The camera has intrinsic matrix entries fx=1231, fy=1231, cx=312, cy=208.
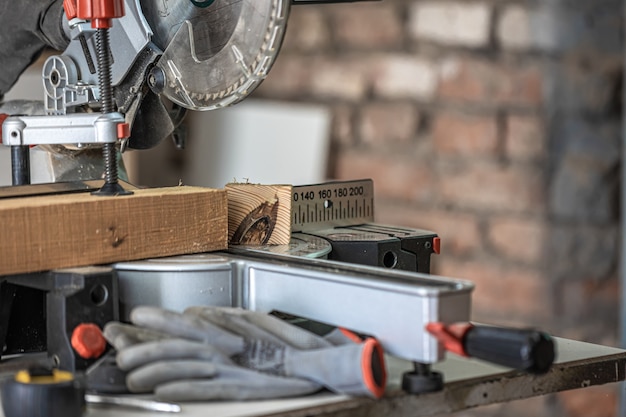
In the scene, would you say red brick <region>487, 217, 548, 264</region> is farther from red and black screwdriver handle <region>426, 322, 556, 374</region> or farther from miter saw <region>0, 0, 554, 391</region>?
red and black screwdriver handle <region>426, 322, 556, 374</region>

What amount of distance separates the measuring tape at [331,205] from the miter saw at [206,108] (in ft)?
0.18

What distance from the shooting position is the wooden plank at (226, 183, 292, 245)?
4.59ft

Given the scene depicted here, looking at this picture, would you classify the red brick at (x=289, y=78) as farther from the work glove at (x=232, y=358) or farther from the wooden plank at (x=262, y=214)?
the work glove at (x=232, y=358)

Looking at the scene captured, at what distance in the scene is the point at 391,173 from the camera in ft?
8.82

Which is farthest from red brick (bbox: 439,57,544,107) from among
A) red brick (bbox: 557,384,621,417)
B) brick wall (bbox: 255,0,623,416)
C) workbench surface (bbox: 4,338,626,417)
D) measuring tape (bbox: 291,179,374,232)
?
workbench surface (bbox: 4,338,626,417)

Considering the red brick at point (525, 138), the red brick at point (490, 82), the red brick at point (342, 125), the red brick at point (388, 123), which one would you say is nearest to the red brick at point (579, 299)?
the red brick at point (525, 138)

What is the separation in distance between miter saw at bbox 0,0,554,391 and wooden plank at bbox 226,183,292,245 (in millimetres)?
72

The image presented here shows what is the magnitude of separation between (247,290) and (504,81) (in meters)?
1.30

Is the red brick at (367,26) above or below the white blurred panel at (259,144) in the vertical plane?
above

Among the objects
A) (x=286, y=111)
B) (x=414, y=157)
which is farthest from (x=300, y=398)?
(x=286, y=111)

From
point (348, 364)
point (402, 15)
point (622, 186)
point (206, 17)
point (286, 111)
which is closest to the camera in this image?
point (348, 364)

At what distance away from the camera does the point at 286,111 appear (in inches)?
116

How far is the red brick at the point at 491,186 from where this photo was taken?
242cm

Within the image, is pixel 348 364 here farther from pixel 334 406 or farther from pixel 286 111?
pixel 286 111
